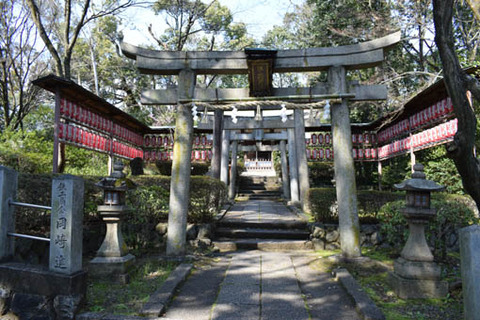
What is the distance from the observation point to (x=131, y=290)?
447 cm

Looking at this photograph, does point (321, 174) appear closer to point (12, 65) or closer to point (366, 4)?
point (366, 4)

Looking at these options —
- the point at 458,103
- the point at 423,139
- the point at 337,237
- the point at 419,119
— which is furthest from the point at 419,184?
the point at 419,119

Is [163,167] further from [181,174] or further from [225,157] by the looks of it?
[181,174]

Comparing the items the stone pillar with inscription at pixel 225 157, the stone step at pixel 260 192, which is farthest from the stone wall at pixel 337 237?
the stone step at pixel 260 192

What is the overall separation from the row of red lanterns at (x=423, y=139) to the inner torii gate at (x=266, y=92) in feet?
12.1

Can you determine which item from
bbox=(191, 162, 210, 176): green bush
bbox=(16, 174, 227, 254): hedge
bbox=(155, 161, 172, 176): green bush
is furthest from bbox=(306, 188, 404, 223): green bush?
bbox=(155, 161, 172, 176): green bush

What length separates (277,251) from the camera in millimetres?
6844

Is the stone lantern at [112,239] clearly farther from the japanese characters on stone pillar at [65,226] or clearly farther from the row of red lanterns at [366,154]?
the row of red lanterns at [366,154]

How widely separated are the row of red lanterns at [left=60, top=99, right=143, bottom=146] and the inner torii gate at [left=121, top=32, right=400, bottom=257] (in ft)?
15.4

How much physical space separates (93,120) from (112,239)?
25.1 ft

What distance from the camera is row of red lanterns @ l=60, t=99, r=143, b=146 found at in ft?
31.2

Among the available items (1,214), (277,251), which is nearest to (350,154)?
(277,251)

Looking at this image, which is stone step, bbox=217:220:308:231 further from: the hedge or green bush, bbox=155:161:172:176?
green bush, bbox=155:161:172:176

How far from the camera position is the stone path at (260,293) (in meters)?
3.76
